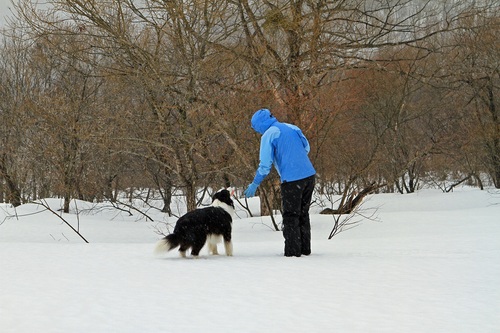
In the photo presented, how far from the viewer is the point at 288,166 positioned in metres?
6.37

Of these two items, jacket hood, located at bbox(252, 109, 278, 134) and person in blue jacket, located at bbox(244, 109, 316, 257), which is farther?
jacket hood, located at bbox(252, 109, 278, 134)

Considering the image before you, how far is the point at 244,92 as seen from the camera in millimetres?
11867

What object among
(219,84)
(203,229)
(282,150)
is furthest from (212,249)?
(219,84)

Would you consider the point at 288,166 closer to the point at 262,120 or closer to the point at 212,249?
the point at 262,120

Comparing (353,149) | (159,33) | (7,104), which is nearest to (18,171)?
(7,104)

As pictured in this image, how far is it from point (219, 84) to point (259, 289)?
342 inches

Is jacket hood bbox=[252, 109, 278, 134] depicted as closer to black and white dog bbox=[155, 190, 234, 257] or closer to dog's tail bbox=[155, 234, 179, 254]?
black and white dog bbox=[155, 190, 234, 257]

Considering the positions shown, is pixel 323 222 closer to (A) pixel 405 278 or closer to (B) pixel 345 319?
(A) pixel 405 278

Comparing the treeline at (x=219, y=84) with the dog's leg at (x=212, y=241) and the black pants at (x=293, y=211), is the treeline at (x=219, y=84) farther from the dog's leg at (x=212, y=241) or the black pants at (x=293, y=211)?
the dog's leg at (x=212, y=241)

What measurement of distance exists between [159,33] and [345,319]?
10.1m

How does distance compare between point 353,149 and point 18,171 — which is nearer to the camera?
point 353,149

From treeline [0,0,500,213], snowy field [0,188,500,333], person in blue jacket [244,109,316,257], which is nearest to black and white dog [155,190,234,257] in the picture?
snowy field [0,188,500,333]

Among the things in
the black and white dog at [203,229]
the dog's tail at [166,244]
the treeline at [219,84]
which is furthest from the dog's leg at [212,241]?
the treeline at [219,84]

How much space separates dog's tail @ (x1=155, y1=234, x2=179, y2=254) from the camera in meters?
5.97
